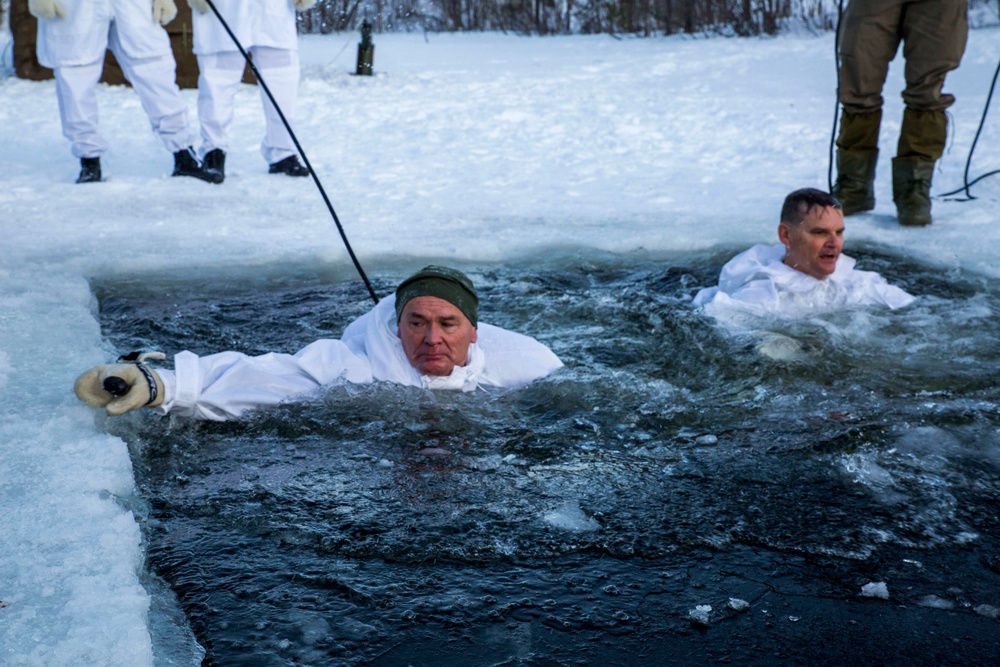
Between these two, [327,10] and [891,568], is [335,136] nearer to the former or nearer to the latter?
[891,568]

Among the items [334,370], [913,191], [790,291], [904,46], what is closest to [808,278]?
[790,291]

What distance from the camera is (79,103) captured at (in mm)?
6965

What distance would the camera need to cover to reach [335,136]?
886 cm

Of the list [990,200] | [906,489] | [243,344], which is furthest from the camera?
[990,200]

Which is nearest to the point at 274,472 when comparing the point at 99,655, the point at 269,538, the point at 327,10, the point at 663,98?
the point at 269,538

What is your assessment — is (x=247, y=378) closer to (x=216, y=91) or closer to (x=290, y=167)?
(x=216, y=91)

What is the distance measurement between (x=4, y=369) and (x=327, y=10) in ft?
46.5

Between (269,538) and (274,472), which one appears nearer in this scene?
(269,538)

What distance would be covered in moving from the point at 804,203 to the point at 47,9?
463cm

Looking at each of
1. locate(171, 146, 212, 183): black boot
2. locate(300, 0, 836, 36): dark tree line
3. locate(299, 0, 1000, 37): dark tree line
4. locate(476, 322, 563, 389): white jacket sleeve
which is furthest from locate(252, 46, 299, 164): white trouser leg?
locate(299, 0, 1000, 37): dark tree line

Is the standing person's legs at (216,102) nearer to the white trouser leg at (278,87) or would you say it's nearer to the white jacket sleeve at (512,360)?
the white trouser leg at (278,87)

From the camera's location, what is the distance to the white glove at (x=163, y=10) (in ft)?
23.1

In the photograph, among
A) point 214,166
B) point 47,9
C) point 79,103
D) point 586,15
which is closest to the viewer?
point 47,9

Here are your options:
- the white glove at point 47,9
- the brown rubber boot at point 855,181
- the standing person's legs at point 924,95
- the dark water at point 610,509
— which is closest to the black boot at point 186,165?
the white glove at point 47,9
